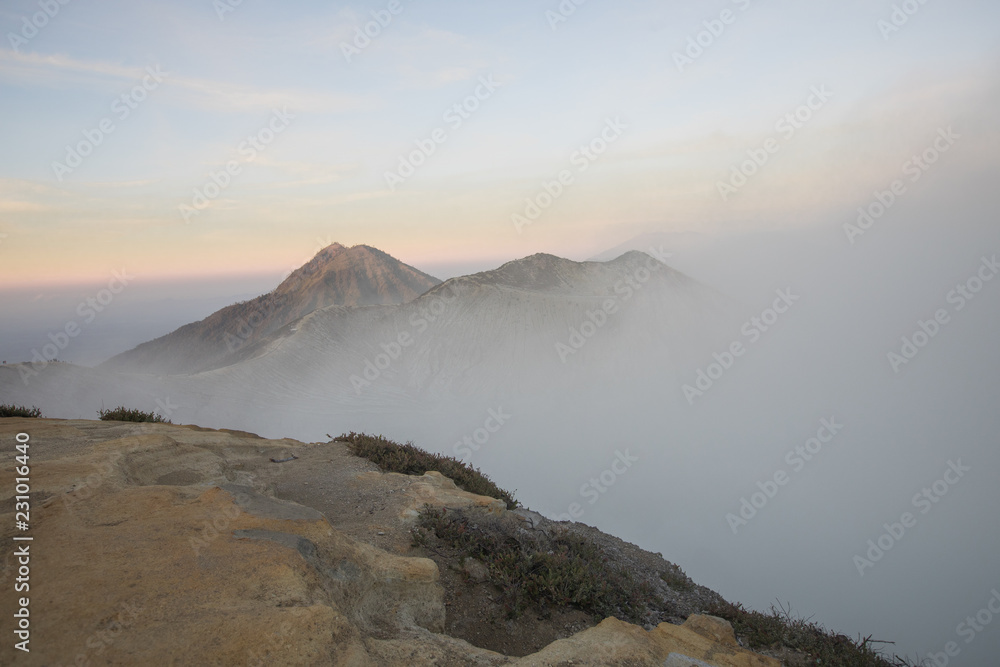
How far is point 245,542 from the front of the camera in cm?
483

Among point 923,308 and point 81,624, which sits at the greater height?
point 923,308

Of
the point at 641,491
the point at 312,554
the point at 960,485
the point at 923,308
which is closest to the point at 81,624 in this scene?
the point at 312,554

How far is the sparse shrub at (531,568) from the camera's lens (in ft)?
20.9

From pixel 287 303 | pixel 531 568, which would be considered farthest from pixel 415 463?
pixel 287 303

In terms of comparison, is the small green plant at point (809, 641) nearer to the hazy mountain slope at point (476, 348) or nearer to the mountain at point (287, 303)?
the hazy mountain slope at point (476, 348)

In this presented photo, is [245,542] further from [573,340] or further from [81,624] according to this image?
[573,340]

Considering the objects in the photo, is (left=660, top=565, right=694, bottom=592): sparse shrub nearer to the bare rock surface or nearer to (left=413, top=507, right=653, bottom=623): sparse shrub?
(left=413, top=507, right=653, bottom=623): sparse shrub

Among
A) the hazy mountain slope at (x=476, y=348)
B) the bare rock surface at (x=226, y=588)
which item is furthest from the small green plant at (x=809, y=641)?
the hazy mountain slope at (x=476, y=348)

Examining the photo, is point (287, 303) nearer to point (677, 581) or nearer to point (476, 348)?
point (476, 348)

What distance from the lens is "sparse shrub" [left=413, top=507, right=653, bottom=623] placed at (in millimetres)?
6379

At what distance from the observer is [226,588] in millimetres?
4102

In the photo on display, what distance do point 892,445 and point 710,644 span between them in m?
65.9

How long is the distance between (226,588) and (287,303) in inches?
4302

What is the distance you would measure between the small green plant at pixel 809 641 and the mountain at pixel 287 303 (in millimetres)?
85128
